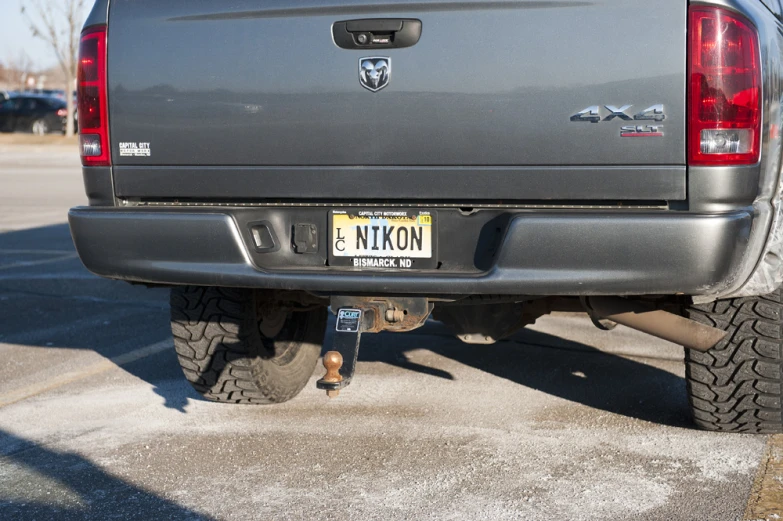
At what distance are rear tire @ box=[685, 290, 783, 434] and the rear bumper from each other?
537mm

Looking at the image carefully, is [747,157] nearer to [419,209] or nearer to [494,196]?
[494,196]

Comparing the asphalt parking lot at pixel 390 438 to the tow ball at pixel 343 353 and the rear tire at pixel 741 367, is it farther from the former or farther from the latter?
the tow ball at pixel 343 353

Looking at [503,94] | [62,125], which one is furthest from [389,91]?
[62,125]

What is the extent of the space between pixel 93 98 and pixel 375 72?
113 centimetres

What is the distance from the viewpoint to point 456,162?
356 centimetres

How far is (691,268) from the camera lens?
3357 millimetres

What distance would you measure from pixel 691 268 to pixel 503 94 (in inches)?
32.4


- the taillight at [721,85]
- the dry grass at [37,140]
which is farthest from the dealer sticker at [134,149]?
the dry grass at [37,140]

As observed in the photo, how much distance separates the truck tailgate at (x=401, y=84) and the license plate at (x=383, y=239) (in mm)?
191

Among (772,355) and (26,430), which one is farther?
(26,430)

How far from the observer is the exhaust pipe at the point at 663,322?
12.9 feet

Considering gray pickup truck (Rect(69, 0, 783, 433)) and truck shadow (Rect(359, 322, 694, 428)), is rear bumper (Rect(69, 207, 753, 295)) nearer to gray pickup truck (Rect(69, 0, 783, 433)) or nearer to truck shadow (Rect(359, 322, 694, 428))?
gray pickup truck (Rect(69, 0, 783, 433))

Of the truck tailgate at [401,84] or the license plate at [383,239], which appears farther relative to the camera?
the license plate at [383,239]

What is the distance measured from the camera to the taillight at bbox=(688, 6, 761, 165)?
3297mm
